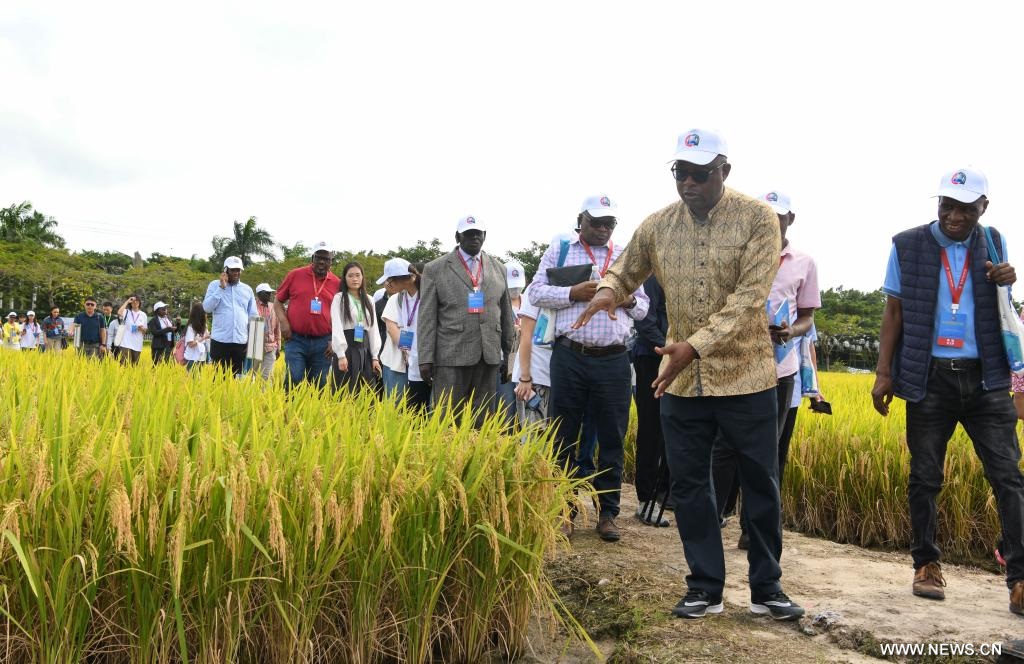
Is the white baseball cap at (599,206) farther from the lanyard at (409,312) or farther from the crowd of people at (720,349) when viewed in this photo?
the lanyard at (409,312)

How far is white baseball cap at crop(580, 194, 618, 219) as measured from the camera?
14.7 ft

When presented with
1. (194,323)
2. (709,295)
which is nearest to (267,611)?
(709,295)

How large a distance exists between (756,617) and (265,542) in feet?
6.14

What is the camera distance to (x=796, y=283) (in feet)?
14.5

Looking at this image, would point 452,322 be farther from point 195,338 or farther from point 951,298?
point 195,338

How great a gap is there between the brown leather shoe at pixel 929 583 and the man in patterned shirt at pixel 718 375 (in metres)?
0.72

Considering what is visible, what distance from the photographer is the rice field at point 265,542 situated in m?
2.11

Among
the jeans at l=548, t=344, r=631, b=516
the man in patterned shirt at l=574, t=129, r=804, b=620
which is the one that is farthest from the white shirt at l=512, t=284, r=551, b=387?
the man in patterned shirt at l=574, t=129, r=804, b=620

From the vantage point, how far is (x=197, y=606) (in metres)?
2.24

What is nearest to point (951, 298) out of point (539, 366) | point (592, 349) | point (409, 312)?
point (592, 349)

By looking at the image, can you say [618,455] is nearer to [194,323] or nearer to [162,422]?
[162,422]

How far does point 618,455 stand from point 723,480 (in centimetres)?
55

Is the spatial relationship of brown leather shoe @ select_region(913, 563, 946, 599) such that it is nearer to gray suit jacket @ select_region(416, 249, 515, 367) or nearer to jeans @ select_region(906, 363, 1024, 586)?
jeans @ select_region(906, 363, 1024, 586)

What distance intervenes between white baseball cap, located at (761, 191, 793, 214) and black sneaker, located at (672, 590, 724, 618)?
2.17 metres
